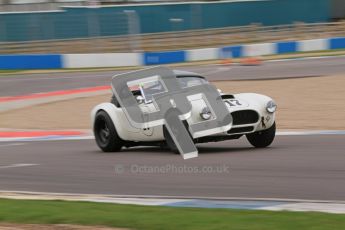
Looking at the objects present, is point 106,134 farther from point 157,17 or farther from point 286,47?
point 157,17

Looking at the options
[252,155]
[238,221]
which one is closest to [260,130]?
[252,155]

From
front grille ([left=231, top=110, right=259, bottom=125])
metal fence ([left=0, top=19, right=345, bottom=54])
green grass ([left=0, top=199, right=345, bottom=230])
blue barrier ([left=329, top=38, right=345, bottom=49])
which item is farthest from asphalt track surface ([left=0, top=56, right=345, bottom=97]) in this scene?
green grass ([left=0, top=199, right=345, bottom=230])

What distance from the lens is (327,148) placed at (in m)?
10.5

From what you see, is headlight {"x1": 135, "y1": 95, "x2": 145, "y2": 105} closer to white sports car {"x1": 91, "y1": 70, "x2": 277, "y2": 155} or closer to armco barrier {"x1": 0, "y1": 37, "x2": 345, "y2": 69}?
white sports car {"x1": 91, "y1": 70, "x2": 277, "y2": 155}

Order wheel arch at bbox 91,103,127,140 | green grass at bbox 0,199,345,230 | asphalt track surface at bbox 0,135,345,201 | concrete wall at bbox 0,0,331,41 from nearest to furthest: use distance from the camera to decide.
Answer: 1. green grass at bbox 0,199,345,230
2. asphalt track surface at bbox 0,135,345,201
3. wheel arch at bbox 91,103,127,140
4. concrete wall at bbox 0,0,331,41

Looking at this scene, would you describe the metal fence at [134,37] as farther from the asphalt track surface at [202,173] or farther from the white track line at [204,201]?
the white track line at [204,201]

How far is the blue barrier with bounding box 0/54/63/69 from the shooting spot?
34906mm

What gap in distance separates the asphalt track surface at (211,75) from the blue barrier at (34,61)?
9.79ft

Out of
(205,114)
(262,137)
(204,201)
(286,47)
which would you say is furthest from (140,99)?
(286,47)

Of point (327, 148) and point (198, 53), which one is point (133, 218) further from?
point (198, 53)

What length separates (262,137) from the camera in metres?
10.9

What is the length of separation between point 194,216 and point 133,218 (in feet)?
1.63

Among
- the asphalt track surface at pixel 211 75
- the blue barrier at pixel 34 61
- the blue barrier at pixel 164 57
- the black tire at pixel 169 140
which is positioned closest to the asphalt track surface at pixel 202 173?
the black tire at pixel 169 140

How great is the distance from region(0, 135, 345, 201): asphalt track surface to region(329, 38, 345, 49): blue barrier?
1054 inches
